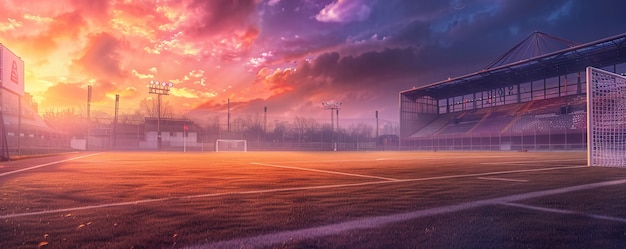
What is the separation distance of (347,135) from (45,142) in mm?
62025

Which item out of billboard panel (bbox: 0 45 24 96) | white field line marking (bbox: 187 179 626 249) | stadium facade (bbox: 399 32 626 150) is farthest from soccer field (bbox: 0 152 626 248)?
stadium facade (bbox: 399 32 626 150)

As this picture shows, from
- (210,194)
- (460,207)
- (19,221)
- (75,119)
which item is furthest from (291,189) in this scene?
(75,119)

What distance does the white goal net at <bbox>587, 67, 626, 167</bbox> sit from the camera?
11.4 metres

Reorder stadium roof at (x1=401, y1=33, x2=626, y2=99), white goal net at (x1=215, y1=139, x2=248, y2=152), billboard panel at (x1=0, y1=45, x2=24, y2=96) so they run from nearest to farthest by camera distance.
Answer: billboard panel at (x1=0, y1=45, x2=24, y2=96), stadium roof at (x1=401, y1=33, x2=626, y2=99), white goal net at (x1=215, y1=139, x2=248, y2=152)

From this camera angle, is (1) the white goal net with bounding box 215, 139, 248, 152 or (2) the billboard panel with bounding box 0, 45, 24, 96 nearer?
(2) the billboard panel with bounding box 0, 45, 24, 96

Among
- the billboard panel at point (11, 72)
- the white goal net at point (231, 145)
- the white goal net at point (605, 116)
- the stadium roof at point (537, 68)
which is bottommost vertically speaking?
the white goal net at point (231, 145)

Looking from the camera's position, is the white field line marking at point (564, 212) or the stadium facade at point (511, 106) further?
the stadium facade at point (511, 106)

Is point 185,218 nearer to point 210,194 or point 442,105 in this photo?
point 210,194

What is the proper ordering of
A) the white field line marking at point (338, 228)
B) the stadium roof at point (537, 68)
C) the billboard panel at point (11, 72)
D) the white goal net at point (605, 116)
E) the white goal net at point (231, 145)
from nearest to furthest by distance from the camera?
the white field line marking at point (338, 228) < the white goal net at point (605, 116) < the billboard panel at point (11, 72) < the stadium roof at point (537, 68) < the white goal net at point (231, 145)

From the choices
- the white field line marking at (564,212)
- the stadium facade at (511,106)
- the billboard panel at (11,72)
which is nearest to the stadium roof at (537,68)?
the stadium facade at (511,106)

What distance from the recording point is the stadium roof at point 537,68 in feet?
120

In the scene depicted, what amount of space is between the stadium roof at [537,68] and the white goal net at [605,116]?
28458 mm

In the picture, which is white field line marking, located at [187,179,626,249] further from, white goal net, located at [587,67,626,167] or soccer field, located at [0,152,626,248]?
white goal net, located at [587,67,626,167]

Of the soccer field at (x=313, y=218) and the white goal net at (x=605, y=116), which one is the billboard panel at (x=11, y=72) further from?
the white goal net at (x=605, y=116)
